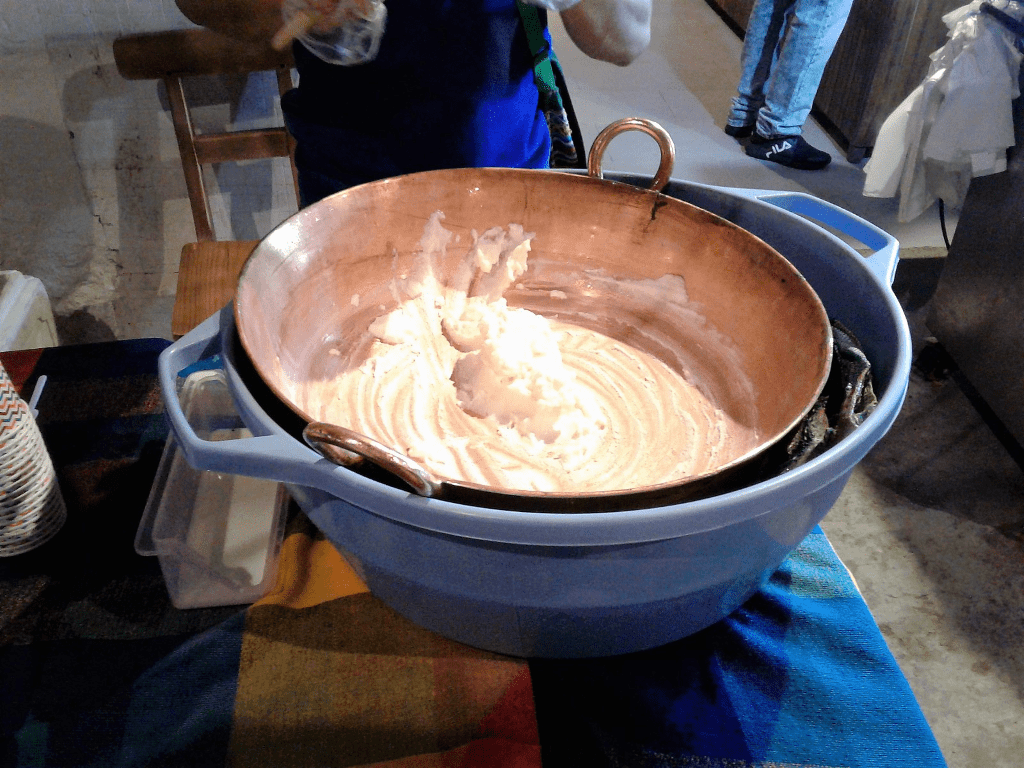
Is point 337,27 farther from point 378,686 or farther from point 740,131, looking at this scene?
point 740,131

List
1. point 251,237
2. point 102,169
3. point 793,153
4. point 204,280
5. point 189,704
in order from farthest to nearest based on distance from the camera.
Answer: point 793,153 < point 251,237 < point 102,169 < point 204,280 < point 189,704

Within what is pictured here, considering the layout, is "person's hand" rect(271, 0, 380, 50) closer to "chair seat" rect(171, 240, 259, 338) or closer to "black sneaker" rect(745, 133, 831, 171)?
"chair seat" rect(171, 240, 259, 338)

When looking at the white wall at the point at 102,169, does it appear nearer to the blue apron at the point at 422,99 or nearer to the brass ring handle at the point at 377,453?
the blue apron at the point at 422,99

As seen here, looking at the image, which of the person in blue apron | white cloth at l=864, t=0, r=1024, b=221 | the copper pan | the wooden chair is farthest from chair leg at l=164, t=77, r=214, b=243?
white cloth at l=864, t=0, r=1024, b=221

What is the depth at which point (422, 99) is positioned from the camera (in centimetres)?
84

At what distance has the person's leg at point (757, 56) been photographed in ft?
7.72

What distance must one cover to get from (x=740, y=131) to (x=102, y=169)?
6.60 feet

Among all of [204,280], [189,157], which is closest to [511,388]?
[204,280]

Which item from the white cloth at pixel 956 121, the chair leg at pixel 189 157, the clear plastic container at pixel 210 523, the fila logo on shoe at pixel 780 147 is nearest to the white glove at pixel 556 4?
the clear plastic container at pixel 210 523

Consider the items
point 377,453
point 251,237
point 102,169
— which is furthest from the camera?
point 251,237

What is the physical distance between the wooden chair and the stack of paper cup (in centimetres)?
46

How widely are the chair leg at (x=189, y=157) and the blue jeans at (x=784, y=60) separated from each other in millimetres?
1758

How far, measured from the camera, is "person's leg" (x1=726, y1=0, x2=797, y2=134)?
92.7 inches

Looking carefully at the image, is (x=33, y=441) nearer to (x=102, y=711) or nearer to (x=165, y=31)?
(x=102, y=711)
